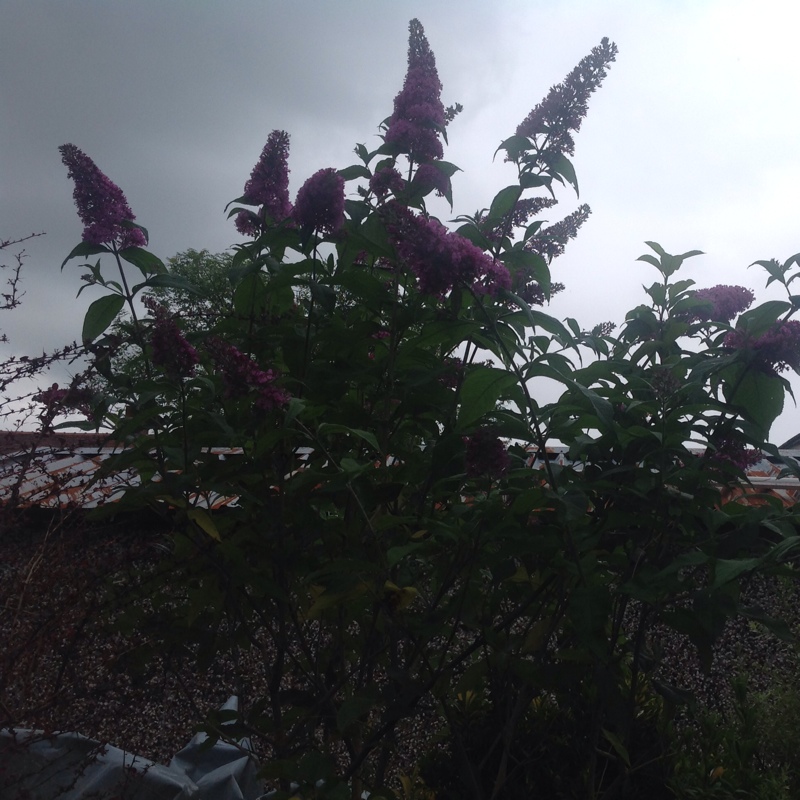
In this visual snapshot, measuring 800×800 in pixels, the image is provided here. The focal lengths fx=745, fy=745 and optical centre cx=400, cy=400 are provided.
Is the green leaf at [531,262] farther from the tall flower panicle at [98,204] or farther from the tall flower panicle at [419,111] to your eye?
the tall flower panicle at [98,204]

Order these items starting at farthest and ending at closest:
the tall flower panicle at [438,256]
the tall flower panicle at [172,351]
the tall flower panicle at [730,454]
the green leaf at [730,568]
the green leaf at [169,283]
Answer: the green leaf at [169,283], the tall flower panicle at [730,454], the tall flower panicle at [172,351], the tall flower panicle at [438,256], the green leaf at [730,568]

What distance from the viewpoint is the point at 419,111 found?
1750mm

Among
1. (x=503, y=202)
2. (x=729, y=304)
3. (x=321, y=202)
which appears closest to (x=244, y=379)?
(x=321, y=202)

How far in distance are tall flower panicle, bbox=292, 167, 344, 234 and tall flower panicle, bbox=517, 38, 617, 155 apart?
534mm

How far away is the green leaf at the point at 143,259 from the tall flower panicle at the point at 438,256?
713 mm

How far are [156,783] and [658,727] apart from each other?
1605 millimetres

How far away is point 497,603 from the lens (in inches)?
69.2


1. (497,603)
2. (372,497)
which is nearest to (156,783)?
(497,603)

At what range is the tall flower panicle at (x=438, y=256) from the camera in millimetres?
1281

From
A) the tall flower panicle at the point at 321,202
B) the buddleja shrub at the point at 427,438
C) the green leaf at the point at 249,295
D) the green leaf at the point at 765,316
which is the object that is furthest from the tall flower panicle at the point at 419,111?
the green leaf at the point at 765,316

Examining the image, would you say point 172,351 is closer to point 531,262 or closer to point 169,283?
point 169,283

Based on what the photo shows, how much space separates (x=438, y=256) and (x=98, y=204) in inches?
36.5

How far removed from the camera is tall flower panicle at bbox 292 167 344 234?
58.3 inches

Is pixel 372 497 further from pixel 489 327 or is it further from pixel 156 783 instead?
pixel 156 783
